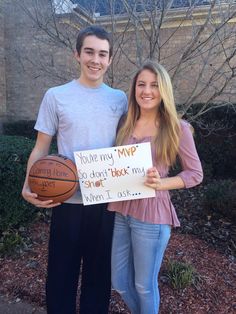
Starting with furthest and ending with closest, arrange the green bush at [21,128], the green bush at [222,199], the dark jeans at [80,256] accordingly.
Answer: the green bush at [21,128] < the green bush at [222,199] < the dark jeans at [80,256]

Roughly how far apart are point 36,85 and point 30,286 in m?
7.64

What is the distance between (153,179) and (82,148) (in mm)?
515

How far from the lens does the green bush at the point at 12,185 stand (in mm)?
4012

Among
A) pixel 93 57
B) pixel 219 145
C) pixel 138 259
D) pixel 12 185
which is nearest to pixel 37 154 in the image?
pixel 93 57

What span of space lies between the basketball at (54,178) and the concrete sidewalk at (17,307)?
1410 mm

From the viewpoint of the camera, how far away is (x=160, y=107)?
7.66 ft

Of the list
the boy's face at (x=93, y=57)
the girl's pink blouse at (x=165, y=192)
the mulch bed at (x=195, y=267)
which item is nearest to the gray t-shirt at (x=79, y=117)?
the boy's face at (x=93, y=57)

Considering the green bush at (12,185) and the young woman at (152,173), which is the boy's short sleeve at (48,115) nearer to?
the young woman at (152,173)

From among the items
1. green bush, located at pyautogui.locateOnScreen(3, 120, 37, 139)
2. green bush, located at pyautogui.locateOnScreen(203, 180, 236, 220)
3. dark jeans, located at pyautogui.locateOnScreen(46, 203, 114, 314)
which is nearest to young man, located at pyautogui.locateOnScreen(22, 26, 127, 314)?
dark jeans, located at pyautogui.locateOnScreen(46, 203, 114, 314)

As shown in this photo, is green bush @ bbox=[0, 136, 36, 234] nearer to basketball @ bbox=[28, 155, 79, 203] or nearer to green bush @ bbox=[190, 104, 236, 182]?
basketball @ bbox=[28, 155, 79, 203]

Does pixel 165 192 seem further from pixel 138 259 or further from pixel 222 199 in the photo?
pixel 222 199

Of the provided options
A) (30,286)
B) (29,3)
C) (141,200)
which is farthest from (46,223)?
(29,3)

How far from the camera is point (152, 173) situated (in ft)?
7.31

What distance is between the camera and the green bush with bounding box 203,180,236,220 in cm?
495
